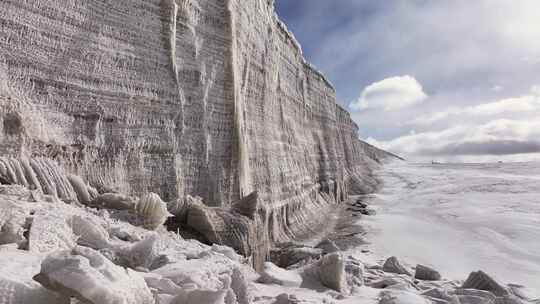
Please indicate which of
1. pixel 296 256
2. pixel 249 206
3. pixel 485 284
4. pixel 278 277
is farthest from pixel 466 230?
pixel 278 277

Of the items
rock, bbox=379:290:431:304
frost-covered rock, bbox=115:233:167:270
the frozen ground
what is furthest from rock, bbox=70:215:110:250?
the frozen ground

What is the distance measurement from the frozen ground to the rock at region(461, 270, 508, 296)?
7.52 ft

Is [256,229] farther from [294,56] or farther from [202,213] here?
[294,56]

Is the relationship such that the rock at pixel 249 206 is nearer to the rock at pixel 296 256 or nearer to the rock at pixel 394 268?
the rock at pixel 296 256

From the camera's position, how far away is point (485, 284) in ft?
14.8

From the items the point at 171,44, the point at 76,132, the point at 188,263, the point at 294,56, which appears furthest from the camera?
the point at 294,56

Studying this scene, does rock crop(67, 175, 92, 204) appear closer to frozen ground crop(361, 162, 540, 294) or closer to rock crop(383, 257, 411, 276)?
rock crop(383, 257, 411, 276)

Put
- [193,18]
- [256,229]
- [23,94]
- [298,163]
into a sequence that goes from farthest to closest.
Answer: [298,163] < [193,18] < [256,229] < [23,94]

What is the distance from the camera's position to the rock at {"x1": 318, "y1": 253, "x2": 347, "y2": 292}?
11.5 ft

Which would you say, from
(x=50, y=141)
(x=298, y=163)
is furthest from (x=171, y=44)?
(x=298, y=163)

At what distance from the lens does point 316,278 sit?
11.9 ft

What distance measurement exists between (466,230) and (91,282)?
11.7 metres

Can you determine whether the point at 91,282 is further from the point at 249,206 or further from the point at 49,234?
the point at 249,206

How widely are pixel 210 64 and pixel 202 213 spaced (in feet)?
10.7
